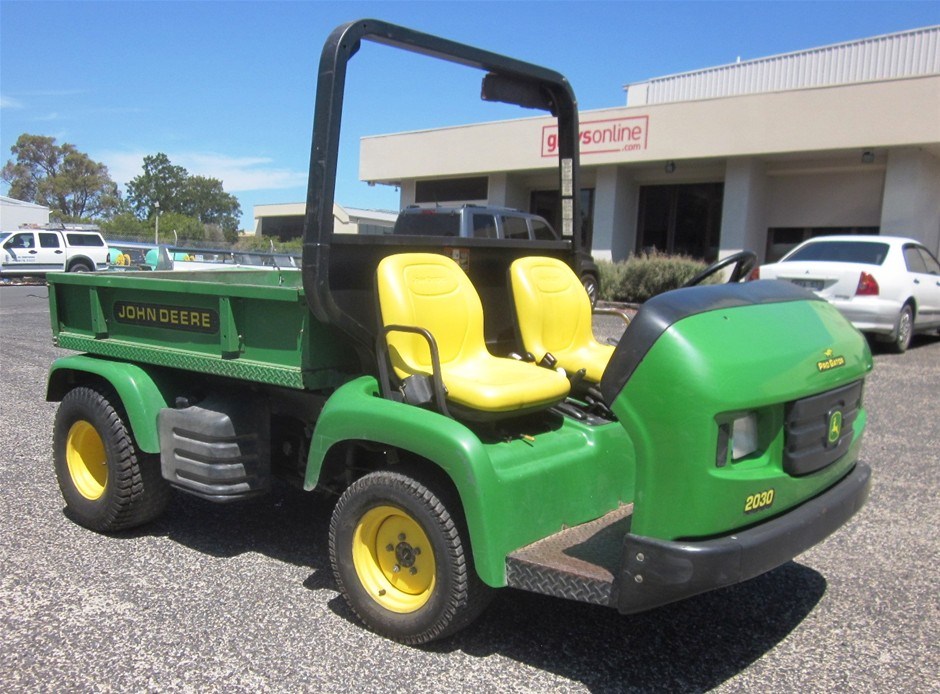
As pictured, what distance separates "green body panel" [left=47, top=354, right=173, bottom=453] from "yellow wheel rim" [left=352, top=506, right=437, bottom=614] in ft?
4.44

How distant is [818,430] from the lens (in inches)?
114

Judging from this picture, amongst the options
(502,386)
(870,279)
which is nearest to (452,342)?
(502,386)

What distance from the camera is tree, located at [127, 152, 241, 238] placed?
83.2 metres

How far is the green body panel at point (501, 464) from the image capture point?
2.92 metres

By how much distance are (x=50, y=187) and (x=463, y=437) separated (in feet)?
274

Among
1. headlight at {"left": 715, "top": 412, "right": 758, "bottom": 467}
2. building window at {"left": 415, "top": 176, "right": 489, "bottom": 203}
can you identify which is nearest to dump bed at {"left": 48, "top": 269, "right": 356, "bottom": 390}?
headlight at {"left": 715, "top": 412, "right": 758, "bottom": 467}

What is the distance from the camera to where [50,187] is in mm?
75750

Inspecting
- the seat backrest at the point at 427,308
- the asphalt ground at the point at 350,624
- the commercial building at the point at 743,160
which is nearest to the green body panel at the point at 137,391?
the asphalt ground at the point at 350,624

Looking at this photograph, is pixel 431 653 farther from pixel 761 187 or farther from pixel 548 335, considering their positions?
pixel 761 187

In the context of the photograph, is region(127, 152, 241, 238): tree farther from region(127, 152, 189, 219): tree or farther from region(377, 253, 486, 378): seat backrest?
region(377, 253, 486, 378): seat backrest

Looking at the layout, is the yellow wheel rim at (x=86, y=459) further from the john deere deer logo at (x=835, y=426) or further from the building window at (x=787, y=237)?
the building window at (x=787, y=237)

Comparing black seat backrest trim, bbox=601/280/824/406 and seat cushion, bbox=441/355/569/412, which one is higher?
black seat backrest trim, bbox=601/280/824/406

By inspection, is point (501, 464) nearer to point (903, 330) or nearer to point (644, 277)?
point (903, 330)

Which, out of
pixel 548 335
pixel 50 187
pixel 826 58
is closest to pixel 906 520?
pixel 548 335
